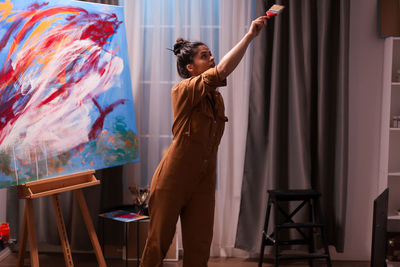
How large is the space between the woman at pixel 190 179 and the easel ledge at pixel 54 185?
573mm

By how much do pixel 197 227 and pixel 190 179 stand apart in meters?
0.22

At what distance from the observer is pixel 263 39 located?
10.1ft

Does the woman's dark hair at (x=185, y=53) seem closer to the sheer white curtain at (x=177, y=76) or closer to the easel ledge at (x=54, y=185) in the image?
the easel ledge at (x=54, y=185)

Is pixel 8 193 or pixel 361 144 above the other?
pixel 361 144

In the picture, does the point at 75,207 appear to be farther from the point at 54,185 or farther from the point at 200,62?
the point at 200,62

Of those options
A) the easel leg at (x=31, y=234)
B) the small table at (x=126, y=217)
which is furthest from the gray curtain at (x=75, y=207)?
the easel leg at (x=31, y=234)

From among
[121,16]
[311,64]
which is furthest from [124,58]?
[311,64]

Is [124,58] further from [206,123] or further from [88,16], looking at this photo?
[206,123]

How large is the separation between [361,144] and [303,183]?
54cm

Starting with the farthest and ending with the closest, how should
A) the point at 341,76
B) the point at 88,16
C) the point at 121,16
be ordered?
the point at 341,76 < the point at 121,16 < the point at 88,16

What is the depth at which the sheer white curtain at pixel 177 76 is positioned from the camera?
3.17m

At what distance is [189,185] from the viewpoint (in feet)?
6.43

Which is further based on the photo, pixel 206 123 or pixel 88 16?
pixel 88 16

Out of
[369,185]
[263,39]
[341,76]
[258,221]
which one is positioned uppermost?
[263,39]
